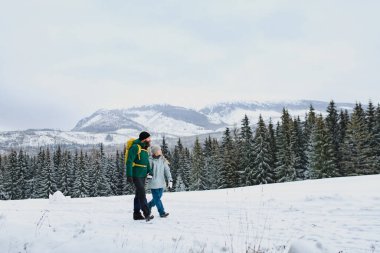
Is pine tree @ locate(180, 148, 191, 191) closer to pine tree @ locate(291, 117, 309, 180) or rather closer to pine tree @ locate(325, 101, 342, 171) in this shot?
pine tree @ locate(291, 117, 309, 180)

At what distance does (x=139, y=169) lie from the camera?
946 cm

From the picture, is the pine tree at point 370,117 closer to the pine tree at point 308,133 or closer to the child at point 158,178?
the pine tree at point 308,133

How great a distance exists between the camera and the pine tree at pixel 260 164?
4803cm

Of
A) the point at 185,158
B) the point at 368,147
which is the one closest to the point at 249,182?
the point at 368,147

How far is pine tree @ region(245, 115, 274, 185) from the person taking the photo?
4803 cm

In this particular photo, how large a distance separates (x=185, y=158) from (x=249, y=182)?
27.0 metres

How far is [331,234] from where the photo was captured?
696 cm

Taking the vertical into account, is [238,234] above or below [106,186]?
above

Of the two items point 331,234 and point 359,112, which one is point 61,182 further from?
point 331,234

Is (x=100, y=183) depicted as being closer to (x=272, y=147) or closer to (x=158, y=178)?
(x=272, y=147)

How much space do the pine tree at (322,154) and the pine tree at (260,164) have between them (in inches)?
211

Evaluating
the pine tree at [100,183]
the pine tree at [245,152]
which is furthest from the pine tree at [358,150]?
the pine tree at [100,183]

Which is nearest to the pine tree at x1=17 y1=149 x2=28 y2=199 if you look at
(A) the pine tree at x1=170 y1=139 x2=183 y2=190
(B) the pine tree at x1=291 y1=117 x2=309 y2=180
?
(A) the pine tree at x1=170 y1=139 x2=183 y2=190

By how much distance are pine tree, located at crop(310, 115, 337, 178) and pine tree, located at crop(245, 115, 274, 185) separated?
5.36 m
